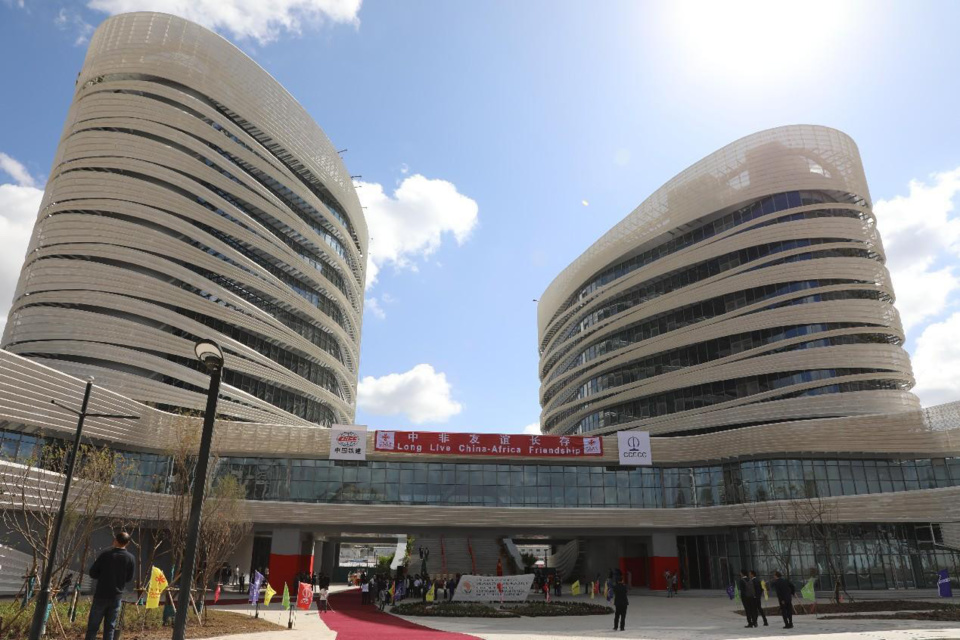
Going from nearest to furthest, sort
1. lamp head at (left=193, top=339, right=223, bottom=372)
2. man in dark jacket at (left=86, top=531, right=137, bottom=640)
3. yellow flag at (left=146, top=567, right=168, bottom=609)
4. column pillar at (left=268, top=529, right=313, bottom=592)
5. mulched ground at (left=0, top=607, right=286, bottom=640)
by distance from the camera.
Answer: man in dark jacket at (left=86, top=531, right=137, bottom=640), lamp head at (left=193, top=339, right=223, bottom=372), mulched ground at (left=0, top=607, right=286, bottom=640), yellow flag at (left=146, top=567, right=168, bottom=609), column pillar at (left=268, top=529, right=313, bottom=592)

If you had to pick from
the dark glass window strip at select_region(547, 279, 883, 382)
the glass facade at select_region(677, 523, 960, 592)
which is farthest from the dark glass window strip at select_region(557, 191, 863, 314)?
the glass facade at select_region(677, 523, 960, 592)

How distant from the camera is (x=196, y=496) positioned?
34.4 ft

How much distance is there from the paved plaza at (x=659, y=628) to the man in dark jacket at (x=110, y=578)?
8.91 m

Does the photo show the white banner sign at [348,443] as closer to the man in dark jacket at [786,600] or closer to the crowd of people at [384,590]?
the crowd of people at [384,590]

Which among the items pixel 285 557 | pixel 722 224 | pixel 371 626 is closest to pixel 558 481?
pixel 285 557

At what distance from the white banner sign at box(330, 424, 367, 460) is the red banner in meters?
0.93

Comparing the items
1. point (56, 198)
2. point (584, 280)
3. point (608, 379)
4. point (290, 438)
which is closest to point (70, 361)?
point (56, 198)

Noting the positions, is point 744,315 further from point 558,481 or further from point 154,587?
point 154,587

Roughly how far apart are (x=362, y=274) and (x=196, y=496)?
79.4 m

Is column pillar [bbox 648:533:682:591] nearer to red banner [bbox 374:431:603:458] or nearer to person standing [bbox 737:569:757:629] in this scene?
Result: red banner [bbox 374:431:603:458]

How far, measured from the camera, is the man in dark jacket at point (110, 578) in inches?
403

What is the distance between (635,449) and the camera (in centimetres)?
4594

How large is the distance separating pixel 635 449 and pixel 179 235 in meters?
40.8

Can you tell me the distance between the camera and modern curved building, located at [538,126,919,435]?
184ft
